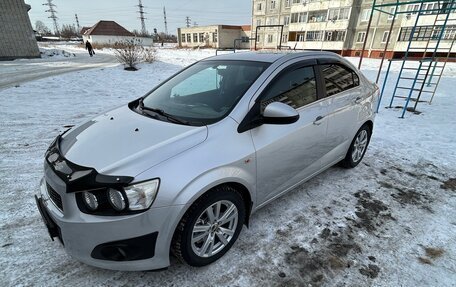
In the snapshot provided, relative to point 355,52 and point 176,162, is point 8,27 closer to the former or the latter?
point 176,162

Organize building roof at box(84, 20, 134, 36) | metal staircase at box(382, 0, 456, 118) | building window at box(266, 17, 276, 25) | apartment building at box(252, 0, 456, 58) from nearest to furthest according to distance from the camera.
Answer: metal staircase at box(382, 0, 456, 118), apartment building at box(252, 0, 456, 58), building window at box(266, 17, 276, 25), building roof at box(84, 20, 134, 36)

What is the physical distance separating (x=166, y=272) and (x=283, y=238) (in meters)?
1.13

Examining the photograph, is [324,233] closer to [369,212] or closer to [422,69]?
[369,212]

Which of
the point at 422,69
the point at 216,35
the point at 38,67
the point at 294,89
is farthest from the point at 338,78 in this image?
the point at 216,35

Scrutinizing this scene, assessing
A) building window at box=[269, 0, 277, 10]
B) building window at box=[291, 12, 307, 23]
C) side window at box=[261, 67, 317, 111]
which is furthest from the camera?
building window at box=[269, 0, 277, 10]

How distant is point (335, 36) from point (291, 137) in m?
39.1

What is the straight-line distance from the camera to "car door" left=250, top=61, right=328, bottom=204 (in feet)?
7.73

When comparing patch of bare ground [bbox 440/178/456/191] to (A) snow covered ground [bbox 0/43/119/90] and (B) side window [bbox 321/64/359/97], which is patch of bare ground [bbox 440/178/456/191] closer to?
(B) side window [bbox 321/64/359/97]

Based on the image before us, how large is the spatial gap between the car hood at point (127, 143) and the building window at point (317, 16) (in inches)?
1626

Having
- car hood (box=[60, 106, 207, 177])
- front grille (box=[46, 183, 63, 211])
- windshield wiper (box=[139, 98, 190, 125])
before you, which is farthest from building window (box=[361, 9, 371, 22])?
front grille (box=[46, 183, 63, 211])

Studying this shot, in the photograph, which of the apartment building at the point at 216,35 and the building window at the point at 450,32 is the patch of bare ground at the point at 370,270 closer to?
the building window at the point at 450,32

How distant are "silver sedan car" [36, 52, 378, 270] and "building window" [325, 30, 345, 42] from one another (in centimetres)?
3733

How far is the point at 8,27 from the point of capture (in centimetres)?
1972

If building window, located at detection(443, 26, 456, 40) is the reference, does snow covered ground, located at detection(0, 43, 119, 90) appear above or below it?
below
